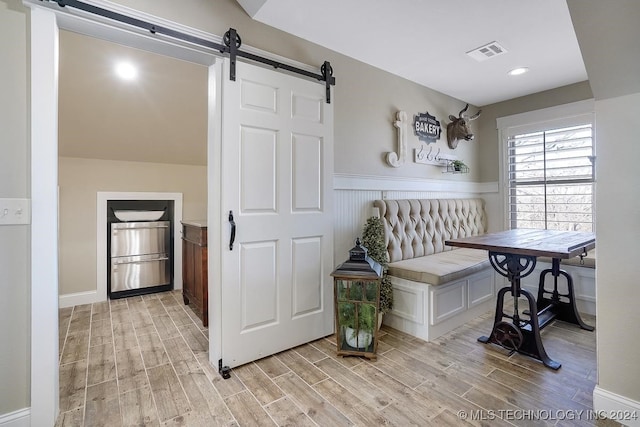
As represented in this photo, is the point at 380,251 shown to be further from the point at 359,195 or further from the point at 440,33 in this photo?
the point at 440,33

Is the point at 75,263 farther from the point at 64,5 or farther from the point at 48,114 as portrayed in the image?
the point at 64,5

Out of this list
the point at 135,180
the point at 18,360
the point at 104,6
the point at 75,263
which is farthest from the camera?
the point at 135,180

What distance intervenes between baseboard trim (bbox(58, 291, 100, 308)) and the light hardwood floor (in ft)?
2.87

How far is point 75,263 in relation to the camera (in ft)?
11.5

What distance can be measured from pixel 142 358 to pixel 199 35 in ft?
7.61

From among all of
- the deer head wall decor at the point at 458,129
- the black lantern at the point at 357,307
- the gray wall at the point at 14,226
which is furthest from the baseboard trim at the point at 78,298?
the deer head wall decor at the point at 458,129

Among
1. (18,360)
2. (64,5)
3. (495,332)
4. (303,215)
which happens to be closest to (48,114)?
(64,5)

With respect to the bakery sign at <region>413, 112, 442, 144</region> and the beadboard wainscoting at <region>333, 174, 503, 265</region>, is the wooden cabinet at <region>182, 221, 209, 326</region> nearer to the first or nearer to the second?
the beadboard wainscoting at <region>333, 174, 503, 265</region>

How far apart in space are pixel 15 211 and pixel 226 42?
5.04 feet

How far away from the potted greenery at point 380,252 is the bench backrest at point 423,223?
0.20 meters

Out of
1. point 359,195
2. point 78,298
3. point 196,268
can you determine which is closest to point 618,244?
point 359,195

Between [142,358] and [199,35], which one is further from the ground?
[199,35]

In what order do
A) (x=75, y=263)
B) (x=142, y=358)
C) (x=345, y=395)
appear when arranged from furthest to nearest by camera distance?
(x=75, y=263)
(x=142, y=358)
(x=345, y=395)

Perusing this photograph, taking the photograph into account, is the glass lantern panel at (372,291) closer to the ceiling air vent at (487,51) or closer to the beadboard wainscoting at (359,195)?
the beadboard wainscoting at (359,195)
